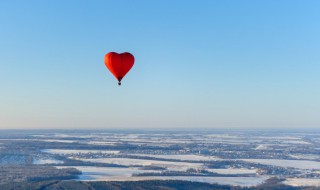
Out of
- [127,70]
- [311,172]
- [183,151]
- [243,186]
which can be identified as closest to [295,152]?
[183,151]

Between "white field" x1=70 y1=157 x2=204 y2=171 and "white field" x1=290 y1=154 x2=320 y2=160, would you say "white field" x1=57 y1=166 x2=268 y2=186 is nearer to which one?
"white field" x1=70 y1=157 x2=204 y2=171

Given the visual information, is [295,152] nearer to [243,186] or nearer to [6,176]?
[243,186]

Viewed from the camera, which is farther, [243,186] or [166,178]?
[166,178]

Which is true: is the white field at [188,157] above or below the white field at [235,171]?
above

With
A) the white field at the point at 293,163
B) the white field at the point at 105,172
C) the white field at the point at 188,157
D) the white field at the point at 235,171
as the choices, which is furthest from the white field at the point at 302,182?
the white field at the point at 188,157

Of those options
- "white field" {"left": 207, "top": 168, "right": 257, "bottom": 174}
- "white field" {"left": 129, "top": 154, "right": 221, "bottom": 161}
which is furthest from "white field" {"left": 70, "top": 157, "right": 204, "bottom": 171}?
"white field" {"left": 129, "top": 154, "right": 221, "bottom": 161}

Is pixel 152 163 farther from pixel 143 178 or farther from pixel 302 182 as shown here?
pixel 302 182

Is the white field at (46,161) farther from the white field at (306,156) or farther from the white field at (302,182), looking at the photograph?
the white field at (306,156)
